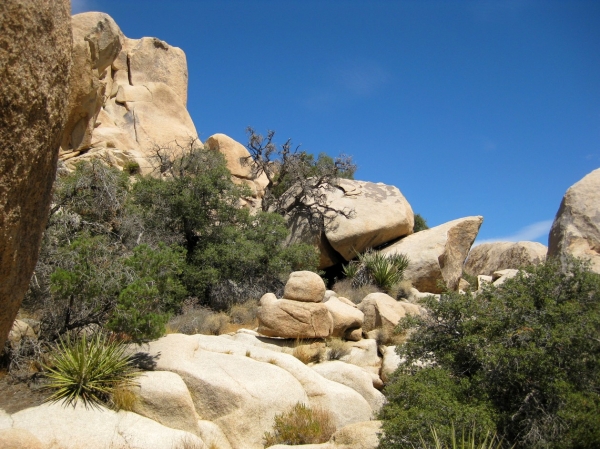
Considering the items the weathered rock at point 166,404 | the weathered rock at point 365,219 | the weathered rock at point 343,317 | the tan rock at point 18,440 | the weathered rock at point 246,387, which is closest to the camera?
the tan rock at point 18,440

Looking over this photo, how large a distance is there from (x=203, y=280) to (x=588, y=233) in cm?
1255

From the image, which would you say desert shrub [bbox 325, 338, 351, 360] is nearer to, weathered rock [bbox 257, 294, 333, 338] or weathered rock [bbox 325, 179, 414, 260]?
weathered rock [bbox 257, 294, 333, 338]

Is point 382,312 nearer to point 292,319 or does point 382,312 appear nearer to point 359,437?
point 292,319

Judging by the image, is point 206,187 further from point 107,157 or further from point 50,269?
point 50,269

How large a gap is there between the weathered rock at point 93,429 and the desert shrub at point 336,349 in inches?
227

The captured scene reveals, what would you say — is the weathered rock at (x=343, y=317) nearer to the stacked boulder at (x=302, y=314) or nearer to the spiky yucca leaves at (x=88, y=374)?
the stacked boulder at (x=302, y=314)

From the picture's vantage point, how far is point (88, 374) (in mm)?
9422

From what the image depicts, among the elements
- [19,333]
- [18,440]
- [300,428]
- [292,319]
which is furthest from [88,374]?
[292,319]

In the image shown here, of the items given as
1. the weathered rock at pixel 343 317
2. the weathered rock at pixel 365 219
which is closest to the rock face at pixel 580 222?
the weathered rock at pixel 343 317

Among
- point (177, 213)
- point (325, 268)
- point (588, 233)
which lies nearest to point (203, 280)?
point (177, 213)

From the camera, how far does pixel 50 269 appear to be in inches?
466

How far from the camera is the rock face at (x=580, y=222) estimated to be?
55.7 feet

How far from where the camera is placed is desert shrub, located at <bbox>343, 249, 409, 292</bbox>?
21.2 meters

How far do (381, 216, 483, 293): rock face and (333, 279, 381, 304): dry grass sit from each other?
2.09 meters
